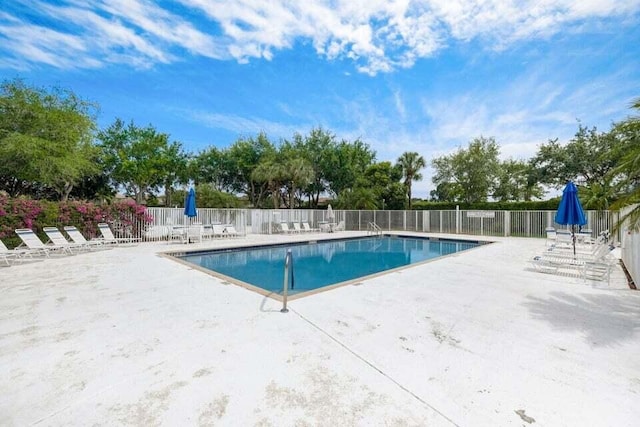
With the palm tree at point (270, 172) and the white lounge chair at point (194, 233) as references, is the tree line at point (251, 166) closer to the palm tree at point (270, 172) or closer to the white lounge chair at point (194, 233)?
the palm tree at point (270, 172)

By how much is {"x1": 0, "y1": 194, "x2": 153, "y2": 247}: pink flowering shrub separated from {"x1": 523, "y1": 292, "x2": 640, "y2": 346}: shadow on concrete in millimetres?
14039

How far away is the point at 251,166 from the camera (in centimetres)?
2706

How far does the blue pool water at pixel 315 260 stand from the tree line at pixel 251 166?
9.03 metres

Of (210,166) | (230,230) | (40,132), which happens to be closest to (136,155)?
(210,166)

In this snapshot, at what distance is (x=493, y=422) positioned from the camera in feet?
6.26

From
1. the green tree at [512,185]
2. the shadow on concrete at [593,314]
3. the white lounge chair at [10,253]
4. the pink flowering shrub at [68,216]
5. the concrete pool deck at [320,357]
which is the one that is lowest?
the shadow on concrete at [593,314]

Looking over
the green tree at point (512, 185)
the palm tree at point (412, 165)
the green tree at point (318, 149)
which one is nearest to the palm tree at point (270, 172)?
the green tree at point (318, 149)

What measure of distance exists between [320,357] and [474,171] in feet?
87.7

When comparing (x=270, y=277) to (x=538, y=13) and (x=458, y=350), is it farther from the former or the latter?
(x=538, y=13)

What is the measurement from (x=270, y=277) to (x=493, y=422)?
6.52 m

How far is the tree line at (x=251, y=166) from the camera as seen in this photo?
1595cm

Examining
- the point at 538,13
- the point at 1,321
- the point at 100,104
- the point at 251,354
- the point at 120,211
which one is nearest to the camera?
the point at 251,354

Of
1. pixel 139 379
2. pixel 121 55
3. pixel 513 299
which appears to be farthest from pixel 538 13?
pixel 121 55

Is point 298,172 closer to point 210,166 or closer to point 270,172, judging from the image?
point 270,172
